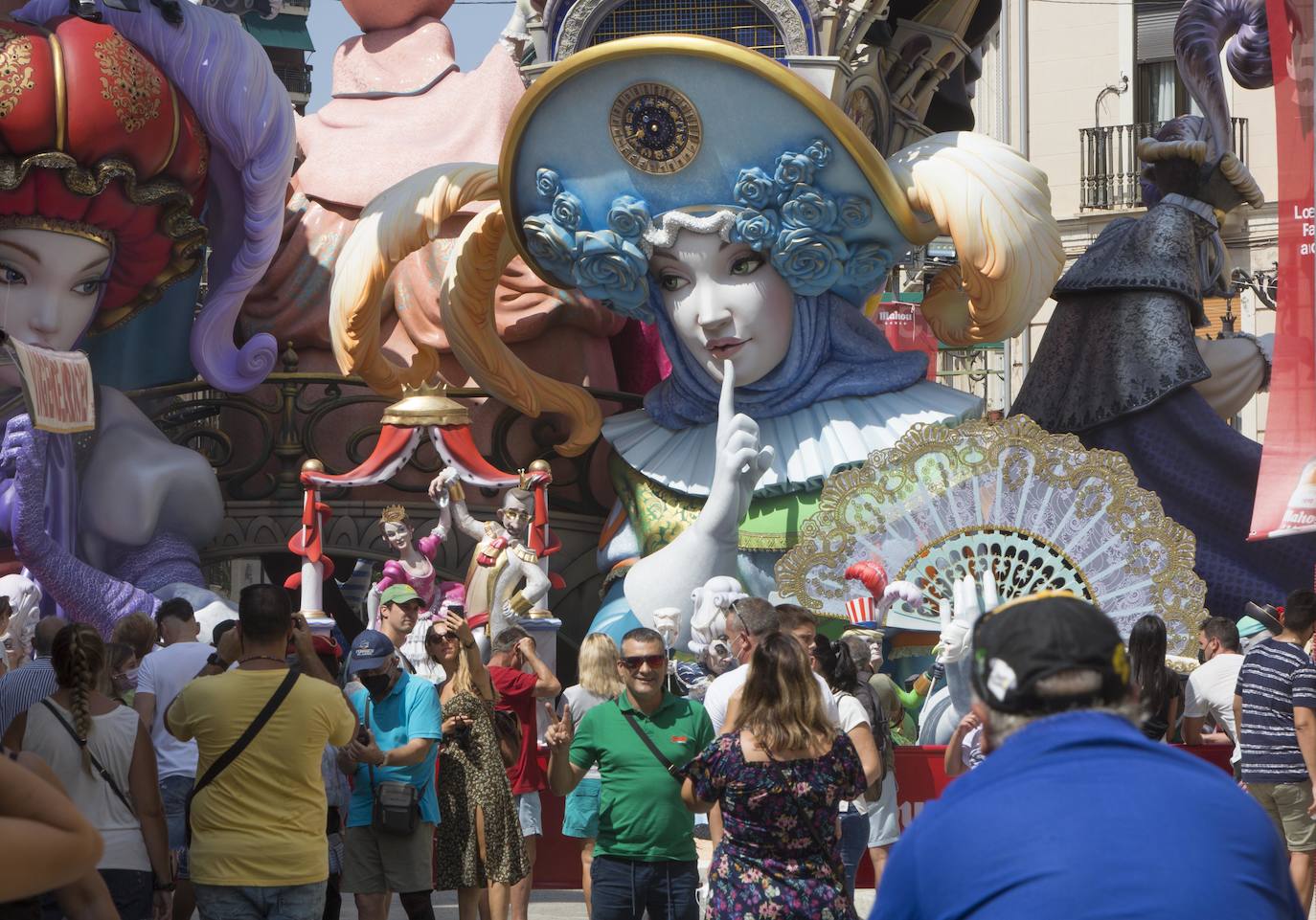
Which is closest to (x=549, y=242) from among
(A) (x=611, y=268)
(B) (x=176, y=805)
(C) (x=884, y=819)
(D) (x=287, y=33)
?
(A) (x=611, y=268)

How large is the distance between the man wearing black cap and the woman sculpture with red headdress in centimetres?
862

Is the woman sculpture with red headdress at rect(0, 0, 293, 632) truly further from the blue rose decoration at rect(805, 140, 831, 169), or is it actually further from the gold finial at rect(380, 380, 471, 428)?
the blue rose decoration at rect(805, 140, 831, 169)

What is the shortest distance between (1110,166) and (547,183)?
496 inches

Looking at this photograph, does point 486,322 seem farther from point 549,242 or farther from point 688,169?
point 688,169

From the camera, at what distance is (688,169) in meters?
11.3

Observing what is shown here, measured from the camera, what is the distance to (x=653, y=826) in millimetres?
5891

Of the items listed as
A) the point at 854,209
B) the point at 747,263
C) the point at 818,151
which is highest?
the point at 818,151

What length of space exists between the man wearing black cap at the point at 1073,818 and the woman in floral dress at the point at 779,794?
2185 mm

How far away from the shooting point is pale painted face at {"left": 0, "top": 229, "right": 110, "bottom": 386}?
11016 millimetres

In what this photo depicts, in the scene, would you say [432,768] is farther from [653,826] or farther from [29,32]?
[29,32]

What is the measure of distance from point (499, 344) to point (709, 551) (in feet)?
6.48

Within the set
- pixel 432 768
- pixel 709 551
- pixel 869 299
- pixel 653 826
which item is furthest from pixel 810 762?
pixel 869 299

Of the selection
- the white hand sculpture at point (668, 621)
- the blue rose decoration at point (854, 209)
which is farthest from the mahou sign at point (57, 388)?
the blue rose decoration at point (854, 209)

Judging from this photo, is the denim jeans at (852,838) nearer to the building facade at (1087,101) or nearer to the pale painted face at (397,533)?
the pale painted face at (397,533)
